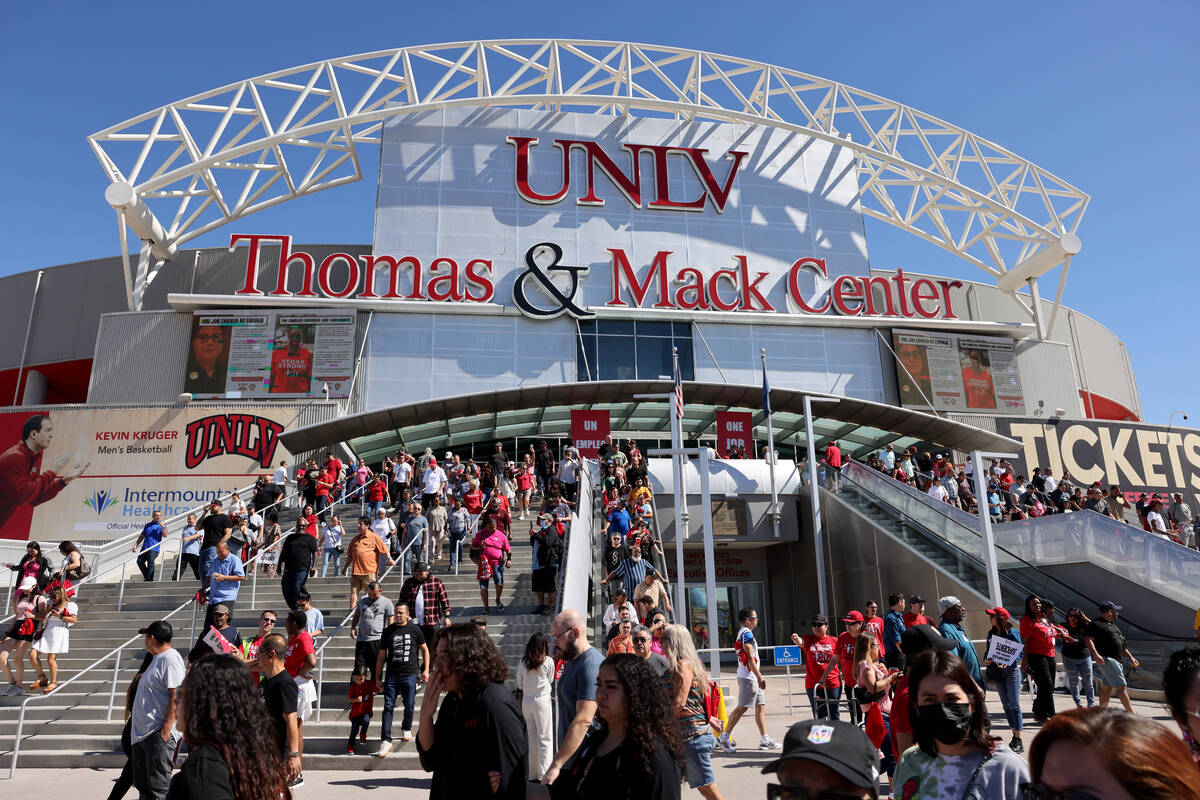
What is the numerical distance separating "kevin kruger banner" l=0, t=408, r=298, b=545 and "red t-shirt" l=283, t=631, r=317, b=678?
21.6 meters

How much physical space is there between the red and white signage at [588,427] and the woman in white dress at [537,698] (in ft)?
46.3

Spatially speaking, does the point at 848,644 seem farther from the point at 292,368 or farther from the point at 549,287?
the point at 292,368

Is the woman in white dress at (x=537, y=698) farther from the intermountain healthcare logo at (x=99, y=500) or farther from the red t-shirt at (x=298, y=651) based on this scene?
the intermountain healthcare logo at (x=99, y=500)

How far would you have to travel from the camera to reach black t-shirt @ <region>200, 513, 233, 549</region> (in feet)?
44.5

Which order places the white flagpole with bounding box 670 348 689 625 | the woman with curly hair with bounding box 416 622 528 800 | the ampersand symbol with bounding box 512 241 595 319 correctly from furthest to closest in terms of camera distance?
the ampersand symbol with bounding box 512 241 595 319
the white flagpole with bounding box 670 348 689 625
the woman with curly hair with bounding box 416 622 528 800

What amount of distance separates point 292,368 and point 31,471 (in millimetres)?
9312

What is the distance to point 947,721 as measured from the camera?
3186mm

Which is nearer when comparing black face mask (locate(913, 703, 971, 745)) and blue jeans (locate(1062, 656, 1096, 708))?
black face mask (locate(913, 703, 971, 745))

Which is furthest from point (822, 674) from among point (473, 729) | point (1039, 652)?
point (473, 729)

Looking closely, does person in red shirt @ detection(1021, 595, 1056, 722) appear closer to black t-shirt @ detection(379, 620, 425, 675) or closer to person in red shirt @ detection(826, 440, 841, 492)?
black t-shirt @ detection(379, 620, 425, 675)

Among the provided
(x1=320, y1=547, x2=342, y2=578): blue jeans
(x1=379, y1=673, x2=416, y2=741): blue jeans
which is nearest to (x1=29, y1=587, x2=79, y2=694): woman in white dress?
(x1=320, y1=547, x2=342, y2=578): blue jeans

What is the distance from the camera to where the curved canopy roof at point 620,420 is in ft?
91.9

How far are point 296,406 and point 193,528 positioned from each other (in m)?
13.5

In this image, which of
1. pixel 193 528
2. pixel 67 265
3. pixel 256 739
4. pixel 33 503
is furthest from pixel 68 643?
pixel 67 265
